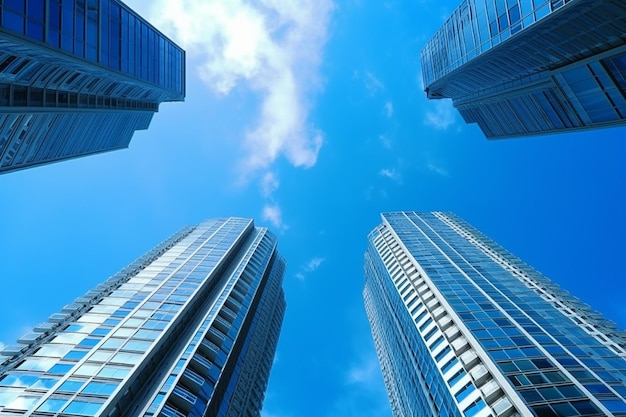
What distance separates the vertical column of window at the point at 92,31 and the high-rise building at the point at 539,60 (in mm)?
38808

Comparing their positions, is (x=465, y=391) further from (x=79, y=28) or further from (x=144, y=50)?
(x=144, y=50)

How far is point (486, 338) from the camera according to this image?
49406mm

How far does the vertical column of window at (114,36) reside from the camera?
152 feet

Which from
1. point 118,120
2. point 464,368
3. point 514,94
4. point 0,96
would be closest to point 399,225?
point 514,94

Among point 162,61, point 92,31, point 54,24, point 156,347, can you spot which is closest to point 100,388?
point 156,347

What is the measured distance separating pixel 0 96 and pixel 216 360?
3657 cm

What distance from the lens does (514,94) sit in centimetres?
5903

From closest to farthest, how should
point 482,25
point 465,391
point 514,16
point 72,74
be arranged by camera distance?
1. point 514,16
2. point 465,391
3. point 482,25
4. point 72,74

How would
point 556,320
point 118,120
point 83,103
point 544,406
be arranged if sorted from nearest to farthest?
point 544,406 < point 556,320 < point 83,103 < point 118,120

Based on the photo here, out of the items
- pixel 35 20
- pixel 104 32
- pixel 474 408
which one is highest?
pixel 104 32

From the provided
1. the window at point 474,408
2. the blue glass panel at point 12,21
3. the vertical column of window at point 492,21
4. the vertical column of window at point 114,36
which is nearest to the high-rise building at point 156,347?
the window at point 474,408

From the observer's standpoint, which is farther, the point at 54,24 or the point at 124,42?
the point at 124,42

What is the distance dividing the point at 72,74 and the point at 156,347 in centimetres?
3484

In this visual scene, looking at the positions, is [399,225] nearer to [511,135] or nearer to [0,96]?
[511,135]
